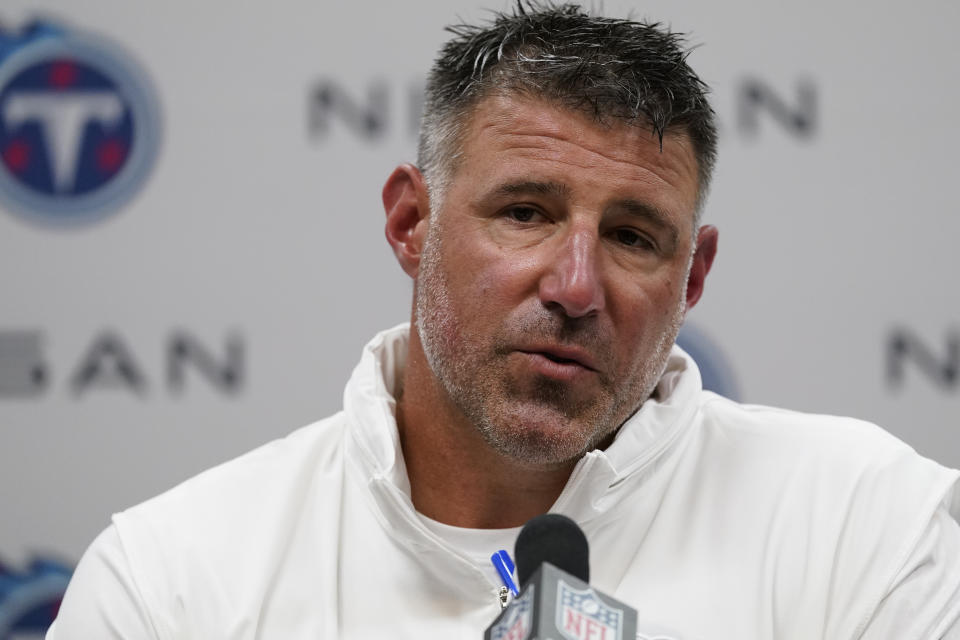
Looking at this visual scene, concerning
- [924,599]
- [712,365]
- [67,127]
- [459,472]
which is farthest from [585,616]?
[67,127]

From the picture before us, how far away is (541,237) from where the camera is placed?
1.50 metres

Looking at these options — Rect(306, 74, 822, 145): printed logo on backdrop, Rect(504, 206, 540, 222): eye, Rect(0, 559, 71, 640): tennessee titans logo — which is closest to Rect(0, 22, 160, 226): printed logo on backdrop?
Rect(306, 74, 822, 145): printed logo on backdrop

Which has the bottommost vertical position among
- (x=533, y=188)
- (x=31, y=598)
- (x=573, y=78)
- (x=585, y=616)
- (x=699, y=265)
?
(x=31, y=598)

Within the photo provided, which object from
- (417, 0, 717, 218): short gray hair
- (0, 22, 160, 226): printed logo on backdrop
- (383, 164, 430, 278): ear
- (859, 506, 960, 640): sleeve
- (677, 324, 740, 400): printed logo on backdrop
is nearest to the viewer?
(859, 506, 960, 640): sleeve

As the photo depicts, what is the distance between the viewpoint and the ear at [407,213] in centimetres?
175

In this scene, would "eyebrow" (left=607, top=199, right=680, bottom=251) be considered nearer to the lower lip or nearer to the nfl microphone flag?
the lower lip

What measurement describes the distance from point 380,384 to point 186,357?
0.92m

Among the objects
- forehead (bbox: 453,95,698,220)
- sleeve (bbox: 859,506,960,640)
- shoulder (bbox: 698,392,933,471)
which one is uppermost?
forehead (bbox: 453,95,698,220)

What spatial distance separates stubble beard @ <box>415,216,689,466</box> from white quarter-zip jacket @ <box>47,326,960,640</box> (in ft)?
0.18

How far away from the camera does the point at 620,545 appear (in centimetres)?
157

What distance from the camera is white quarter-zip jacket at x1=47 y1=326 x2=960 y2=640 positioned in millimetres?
1452

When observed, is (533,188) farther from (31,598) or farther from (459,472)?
(31,598)

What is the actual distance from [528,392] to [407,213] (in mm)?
448

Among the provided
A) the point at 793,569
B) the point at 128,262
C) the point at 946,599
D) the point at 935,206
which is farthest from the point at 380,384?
the point at 935,206
